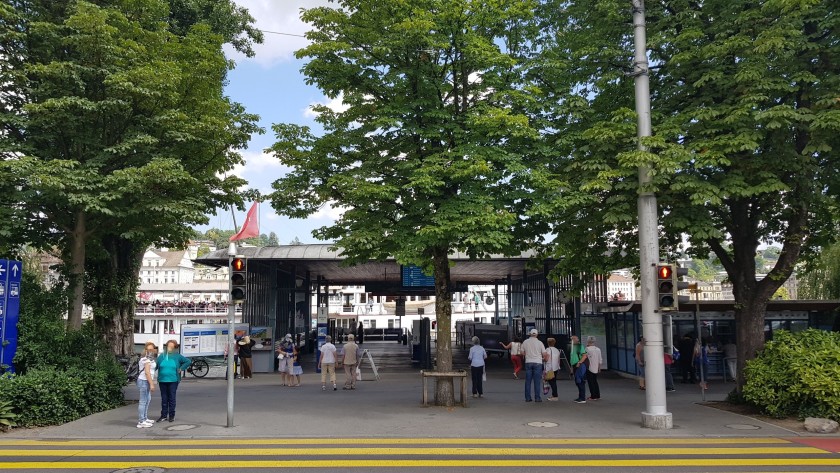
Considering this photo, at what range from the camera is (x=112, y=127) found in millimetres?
16312

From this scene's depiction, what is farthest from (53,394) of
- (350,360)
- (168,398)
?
(350,360)

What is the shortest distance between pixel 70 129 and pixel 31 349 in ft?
16.8

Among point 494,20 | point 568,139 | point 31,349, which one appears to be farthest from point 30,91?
point 568,139

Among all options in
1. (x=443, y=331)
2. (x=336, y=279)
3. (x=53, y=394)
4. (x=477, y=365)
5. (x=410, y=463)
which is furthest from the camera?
(x=336, y=279)

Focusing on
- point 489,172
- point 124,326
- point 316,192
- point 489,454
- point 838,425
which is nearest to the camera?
point 489,454

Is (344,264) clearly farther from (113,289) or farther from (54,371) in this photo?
(113,289)

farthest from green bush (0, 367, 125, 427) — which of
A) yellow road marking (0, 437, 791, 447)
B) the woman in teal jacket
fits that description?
the woman in teal jacket

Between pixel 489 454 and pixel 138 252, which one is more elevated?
pixel 138 252

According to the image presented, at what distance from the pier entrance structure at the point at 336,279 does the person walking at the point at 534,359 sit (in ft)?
16.2

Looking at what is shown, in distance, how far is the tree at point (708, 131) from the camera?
40.5 feet

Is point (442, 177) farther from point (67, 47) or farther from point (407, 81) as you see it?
point (67, 47)

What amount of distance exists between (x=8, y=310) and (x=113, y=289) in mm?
5750

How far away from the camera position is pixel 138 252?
2389 centimetres

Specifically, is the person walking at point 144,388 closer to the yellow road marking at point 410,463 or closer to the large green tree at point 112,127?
the yellow road marking at point 410,463
